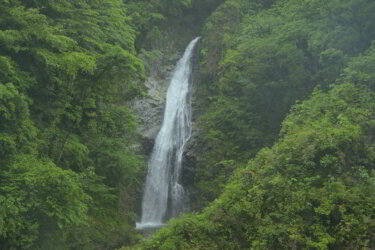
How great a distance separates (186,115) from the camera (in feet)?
71.4

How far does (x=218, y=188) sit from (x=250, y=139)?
232 centimetres

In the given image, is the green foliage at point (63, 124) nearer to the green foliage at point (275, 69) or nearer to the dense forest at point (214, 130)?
the dense forest at point (214, 130)

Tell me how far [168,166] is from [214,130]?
9.69ft

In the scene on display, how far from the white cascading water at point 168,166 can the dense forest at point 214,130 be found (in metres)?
0.54

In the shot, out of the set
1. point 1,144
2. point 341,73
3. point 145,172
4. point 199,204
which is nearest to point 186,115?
point 145,172

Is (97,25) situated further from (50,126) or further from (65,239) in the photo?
(65,239)

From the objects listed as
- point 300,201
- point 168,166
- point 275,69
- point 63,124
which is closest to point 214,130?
point 168,166

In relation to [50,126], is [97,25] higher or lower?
higher

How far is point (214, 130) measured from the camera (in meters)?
18.8

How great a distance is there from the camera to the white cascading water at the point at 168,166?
1941 cm

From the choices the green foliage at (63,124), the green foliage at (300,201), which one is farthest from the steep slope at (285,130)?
the green foliage at (63,124)

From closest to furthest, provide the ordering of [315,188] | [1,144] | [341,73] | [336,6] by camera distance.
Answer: [315,188] → [1,144] → [341,73] → [336,6]

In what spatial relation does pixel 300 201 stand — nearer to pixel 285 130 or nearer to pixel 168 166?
pixel 285 130

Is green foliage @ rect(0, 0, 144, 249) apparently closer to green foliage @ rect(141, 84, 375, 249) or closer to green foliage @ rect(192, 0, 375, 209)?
green foliage @ rect(141, 84, 375, 249)
